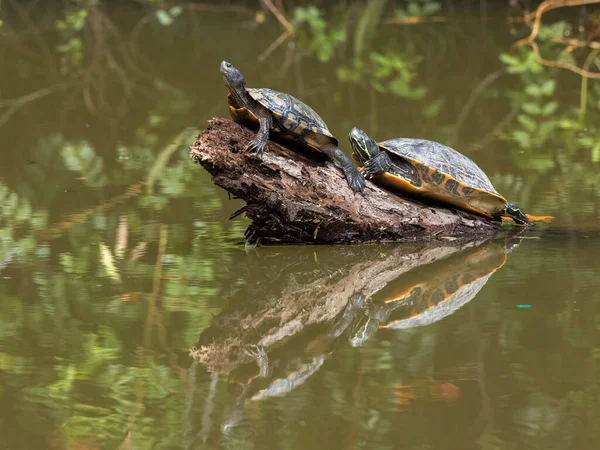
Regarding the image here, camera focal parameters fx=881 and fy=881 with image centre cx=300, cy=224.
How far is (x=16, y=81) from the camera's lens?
26.1 ft

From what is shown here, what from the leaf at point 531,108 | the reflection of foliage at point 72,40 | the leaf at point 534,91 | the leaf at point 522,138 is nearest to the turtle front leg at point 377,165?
the leaf at point 522,138

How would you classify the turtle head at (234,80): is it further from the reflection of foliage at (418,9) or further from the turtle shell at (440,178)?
the reflection of foliage at (418,9)

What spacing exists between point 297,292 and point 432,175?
1.02m

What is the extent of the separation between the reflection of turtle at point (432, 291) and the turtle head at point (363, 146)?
0.62 m

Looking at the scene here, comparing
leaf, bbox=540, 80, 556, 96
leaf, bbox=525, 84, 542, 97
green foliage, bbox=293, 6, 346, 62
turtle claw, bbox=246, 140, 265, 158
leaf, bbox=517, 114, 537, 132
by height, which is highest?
green foliage, bbox=293, 6, 346, 62

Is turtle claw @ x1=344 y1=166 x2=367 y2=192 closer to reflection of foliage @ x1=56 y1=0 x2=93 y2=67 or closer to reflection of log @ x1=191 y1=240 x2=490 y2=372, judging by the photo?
reflection of log @ x1=191 y1=240 x2=490 y2=372

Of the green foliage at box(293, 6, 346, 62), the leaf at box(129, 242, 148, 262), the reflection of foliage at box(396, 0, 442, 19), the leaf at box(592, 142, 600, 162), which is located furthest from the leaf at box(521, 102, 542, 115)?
the reflection of foliage at box(396, 0, 442, 19)

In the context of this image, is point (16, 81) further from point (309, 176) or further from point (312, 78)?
point (309, 176)

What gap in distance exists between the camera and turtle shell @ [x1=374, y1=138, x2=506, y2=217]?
12.9 ft

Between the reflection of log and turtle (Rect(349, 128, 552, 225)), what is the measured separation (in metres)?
0.23

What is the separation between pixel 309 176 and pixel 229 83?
1.77 feet

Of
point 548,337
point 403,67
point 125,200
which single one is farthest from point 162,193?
point 403,67

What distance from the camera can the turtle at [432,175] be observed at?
3.92 metres

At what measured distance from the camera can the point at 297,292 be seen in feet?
10.6
